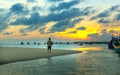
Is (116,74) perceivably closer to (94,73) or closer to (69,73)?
(94,73)

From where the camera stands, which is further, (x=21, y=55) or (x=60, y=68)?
(x=21, y=55)

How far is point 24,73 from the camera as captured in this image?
19.2 metres

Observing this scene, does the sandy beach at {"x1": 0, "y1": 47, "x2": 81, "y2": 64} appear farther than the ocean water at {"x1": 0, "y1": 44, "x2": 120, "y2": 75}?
Yes

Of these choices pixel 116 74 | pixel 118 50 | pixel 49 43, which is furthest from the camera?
pixel 118 50

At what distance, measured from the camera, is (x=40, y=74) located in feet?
61.1

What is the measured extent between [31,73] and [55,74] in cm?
173

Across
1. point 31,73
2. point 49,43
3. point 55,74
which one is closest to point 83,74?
point 55,74

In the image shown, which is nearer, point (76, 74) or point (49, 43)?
point (76, 74)

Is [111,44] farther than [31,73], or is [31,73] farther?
[111,44]

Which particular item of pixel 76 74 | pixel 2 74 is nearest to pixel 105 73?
pixel 76 74

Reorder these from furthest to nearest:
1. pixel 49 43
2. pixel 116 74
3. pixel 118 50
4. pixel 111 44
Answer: pixel 111 44
pixel 118 50
pixel 49 43
pixel 116 74

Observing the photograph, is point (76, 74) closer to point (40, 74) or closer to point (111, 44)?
point (40, 74)

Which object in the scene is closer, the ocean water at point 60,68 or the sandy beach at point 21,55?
the ocean water at point 60,68

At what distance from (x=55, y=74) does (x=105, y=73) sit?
3327mm
